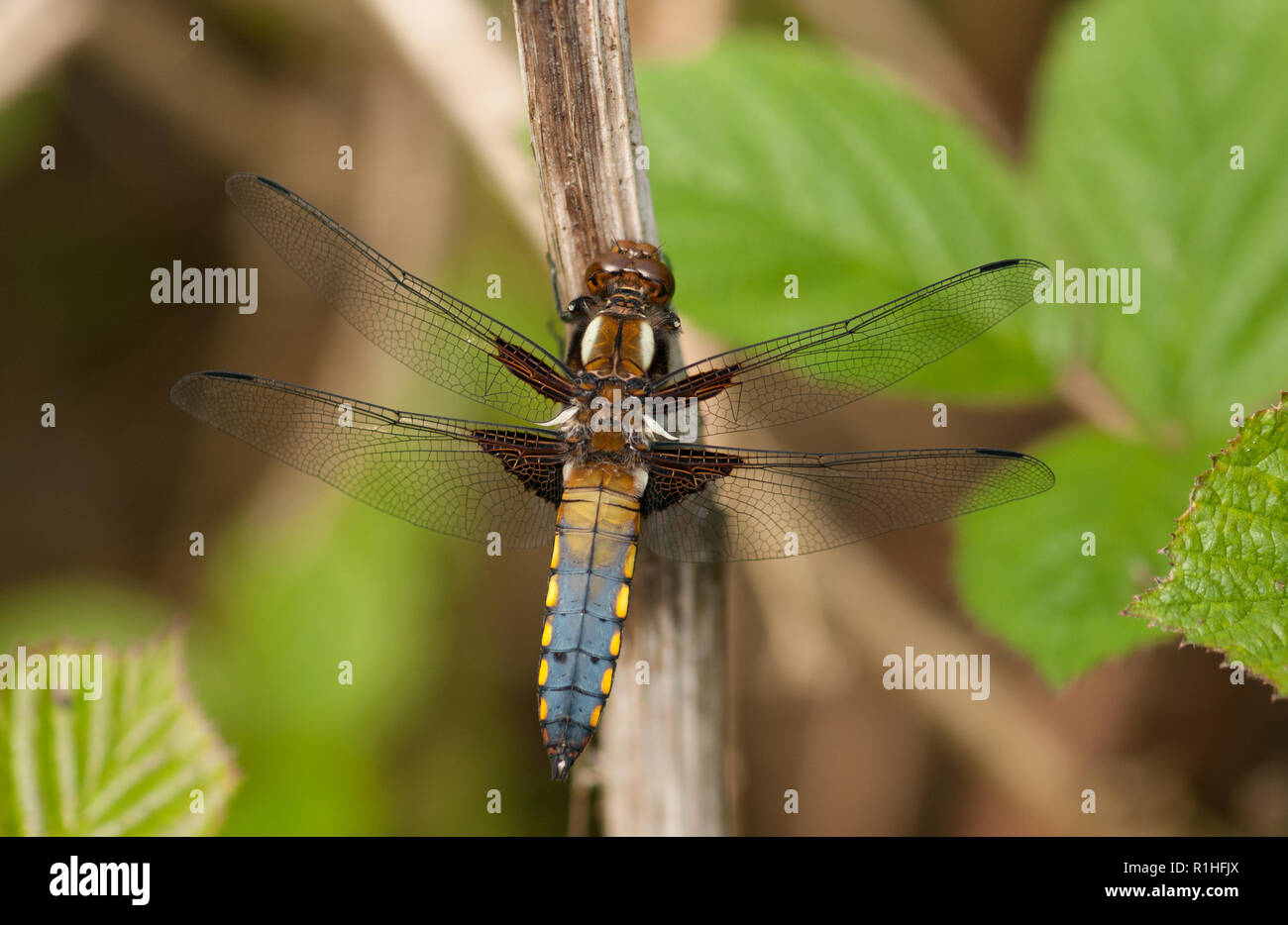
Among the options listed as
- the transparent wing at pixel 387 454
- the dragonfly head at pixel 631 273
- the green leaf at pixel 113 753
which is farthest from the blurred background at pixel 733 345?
the green leaf at pixel 113 753

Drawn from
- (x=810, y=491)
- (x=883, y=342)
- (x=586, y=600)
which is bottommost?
(x=586, y=600)

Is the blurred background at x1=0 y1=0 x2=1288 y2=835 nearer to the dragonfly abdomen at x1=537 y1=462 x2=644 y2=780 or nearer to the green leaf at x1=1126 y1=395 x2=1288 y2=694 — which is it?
the dragonfly abdomen at x1=537 y1=462 x2=644 y2=780

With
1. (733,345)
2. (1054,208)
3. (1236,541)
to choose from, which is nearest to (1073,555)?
(1236,541)

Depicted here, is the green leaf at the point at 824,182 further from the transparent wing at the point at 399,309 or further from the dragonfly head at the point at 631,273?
the transparent wing at the point at 399,309

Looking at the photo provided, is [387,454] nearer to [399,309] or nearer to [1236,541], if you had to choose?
[399,309]

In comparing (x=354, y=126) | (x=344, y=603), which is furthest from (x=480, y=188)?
(x=344, y=603)

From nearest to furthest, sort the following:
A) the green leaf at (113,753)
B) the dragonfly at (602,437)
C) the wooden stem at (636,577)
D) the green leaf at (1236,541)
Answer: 1. the green leaf at (1236,541)
2. the wooden stem at (636,577)
3. the green leaf at (113,753)
4. the dragonfly at (602,437)
